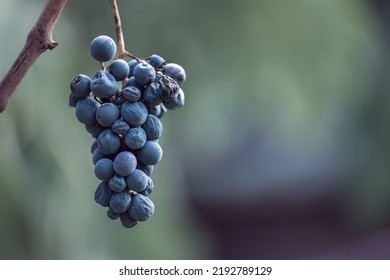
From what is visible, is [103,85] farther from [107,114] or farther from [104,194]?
[104,194]

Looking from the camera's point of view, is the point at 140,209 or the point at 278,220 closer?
the point at 140,209

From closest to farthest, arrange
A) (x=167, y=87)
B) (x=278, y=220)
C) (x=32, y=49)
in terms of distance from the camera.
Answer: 1. (x=32, y=49)
2. (x=167, y=87)
3. (x=278, y=220)

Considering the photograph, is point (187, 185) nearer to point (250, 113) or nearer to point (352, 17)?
point (250, 113)

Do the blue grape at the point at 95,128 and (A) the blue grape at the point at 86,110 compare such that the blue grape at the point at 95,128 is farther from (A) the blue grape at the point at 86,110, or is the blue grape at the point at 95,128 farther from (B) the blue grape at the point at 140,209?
(B) the blue grape at the point at 140,209

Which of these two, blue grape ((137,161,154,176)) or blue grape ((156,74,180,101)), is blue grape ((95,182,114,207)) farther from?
blue grape ((156,74,180,101))

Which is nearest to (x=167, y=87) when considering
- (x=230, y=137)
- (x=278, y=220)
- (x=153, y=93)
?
(x=153, y=93)

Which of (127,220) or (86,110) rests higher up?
(86,110)

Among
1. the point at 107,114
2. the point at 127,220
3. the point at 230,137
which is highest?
the point at 230,137
